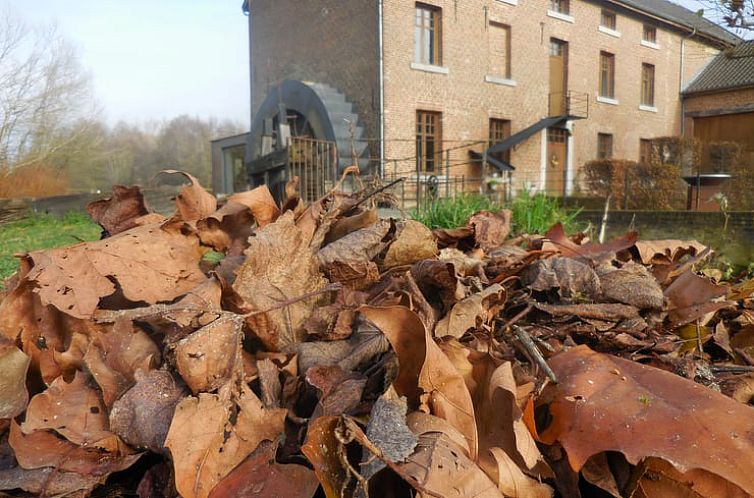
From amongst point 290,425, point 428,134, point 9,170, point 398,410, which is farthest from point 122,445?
point 9,170

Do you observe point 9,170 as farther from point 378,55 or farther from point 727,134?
point 727,134

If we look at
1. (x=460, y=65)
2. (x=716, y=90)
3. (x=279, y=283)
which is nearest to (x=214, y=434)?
(x=279, y=283)

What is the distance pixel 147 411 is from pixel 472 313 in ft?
1.64

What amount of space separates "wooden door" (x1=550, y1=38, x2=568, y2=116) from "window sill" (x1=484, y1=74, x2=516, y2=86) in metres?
2.17

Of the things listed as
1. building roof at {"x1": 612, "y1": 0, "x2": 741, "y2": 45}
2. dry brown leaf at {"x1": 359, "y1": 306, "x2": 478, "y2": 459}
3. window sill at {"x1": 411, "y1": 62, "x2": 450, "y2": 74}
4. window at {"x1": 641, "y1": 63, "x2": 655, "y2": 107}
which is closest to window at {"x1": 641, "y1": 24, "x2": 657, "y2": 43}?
building roof at {"x1": 612, "y1": 0, "x2": 741, "y2": 45}

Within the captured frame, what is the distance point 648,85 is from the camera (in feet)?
72.5

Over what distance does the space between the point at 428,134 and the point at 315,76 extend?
385cm

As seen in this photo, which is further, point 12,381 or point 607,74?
point 607,74

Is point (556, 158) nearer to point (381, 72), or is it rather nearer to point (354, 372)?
point (381, 72)

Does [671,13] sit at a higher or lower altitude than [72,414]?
higher

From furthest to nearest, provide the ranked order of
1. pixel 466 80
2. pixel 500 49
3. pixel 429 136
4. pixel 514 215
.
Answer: pixel 500 49 → pixel 466 80 → pixel 429 136 → pixel 514 215

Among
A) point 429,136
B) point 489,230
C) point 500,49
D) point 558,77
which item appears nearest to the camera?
point 489,230

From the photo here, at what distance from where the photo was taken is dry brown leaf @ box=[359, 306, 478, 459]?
0.71 metres

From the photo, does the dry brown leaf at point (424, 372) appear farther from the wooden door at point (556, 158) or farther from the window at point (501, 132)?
the wooden door at point (556, 158)
